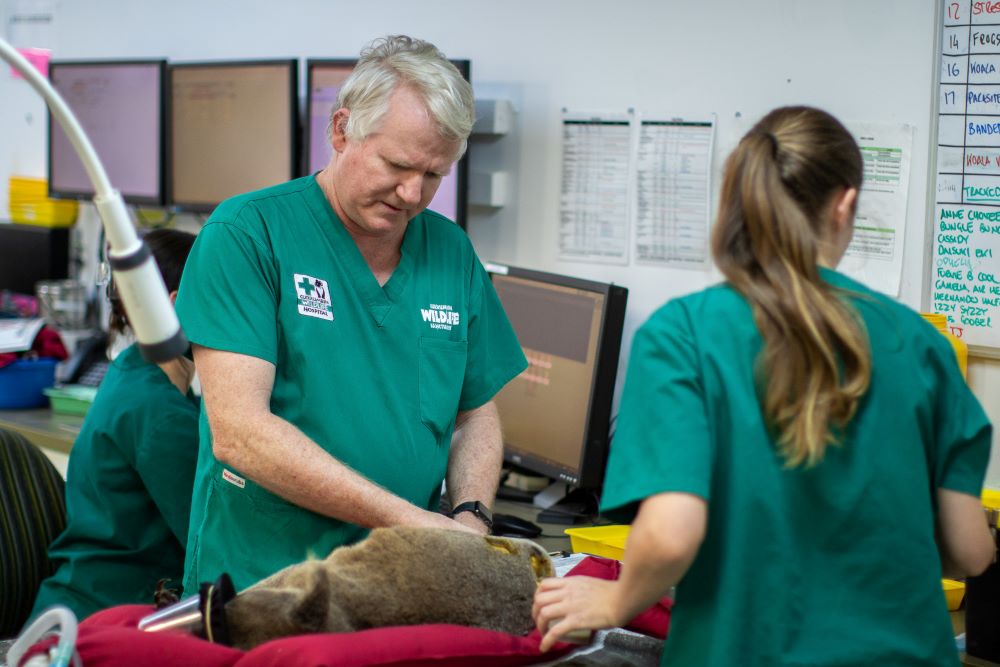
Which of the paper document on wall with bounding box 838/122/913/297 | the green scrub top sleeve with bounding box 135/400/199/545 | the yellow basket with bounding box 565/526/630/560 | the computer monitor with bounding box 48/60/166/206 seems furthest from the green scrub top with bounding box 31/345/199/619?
the computer monitor with bounding box 48/60/166/206

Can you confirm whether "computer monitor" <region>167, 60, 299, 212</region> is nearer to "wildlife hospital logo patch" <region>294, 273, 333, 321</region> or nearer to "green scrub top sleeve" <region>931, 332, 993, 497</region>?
"wildlife hospital logo patch" <region>294, 273, 333, 321</region>

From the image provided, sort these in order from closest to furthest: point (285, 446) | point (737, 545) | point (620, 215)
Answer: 1. point (737, 545)
2. point (285, 446)
3. point (620, 215)

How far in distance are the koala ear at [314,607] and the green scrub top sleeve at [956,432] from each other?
2.26 feet

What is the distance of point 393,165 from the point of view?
1663 millimetres

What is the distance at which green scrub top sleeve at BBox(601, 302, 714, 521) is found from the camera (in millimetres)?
1124

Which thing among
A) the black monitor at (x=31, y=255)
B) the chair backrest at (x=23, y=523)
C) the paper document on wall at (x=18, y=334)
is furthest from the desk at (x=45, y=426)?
the chair backrest at (x=23, y=523)

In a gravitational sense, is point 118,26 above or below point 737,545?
above

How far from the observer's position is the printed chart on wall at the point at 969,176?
7.17 feet

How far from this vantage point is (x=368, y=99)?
65.0 inches

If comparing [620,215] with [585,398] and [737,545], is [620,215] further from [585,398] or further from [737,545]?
[737,545]

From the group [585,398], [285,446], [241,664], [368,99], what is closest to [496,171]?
[585,398]

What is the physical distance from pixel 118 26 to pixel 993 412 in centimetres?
314

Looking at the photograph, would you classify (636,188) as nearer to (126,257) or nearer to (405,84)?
(405,84)

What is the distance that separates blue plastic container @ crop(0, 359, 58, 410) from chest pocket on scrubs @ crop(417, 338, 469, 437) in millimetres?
2302
